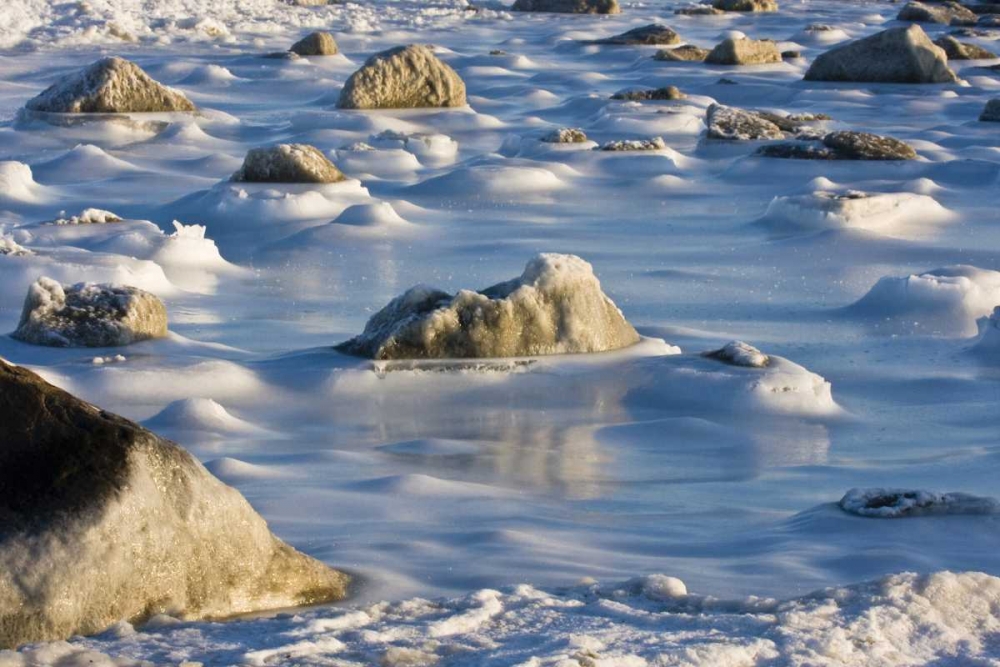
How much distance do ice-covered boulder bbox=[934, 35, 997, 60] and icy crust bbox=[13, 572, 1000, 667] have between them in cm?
1328

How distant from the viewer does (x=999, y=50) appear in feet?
53.3

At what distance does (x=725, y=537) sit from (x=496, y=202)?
15.7 feet

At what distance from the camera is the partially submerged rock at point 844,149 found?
8.66 m

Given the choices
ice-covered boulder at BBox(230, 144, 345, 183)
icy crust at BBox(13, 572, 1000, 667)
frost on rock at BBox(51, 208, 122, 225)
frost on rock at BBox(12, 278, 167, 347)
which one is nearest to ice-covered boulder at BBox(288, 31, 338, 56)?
ice-covered boulder at BBox(230, 144, 345, 183)

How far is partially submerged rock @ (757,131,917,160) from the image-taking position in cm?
866

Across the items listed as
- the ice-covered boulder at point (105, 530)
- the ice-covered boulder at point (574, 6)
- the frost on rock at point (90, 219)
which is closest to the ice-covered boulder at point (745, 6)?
the ice-covered boulder at point (574, 6)

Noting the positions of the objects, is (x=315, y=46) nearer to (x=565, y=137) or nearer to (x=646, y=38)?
(x=646, y=38)

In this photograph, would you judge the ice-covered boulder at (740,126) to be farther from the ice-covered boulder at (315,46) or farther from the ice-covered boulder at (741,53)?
the ice-covered boulder at (315,46)

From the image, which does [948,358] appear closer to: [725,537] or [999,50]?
[725,537]

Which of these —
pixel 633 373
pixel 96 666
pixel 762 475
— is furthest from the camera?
pixel 633 373

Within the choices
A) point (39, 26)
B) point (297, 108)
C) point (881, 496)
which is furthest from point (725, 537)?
point (39, 26)

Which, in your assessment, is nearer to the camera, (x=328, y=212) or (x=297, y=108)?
(x=328, y=212)

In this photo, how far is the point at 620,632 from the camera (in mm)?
2180

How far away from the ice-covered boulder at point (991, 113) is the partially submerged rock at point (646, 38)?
556cm
